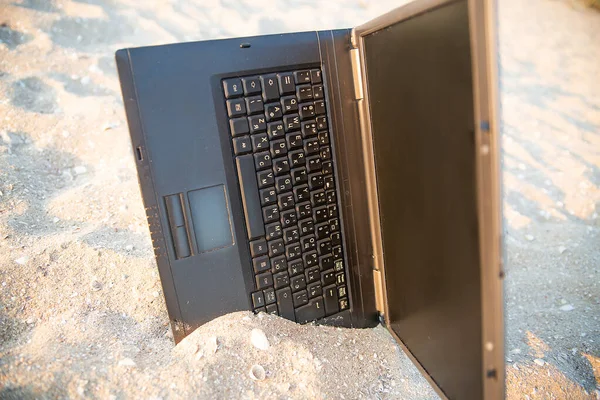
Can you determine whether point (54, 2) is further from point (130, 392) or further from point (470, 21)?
point (470, 21)

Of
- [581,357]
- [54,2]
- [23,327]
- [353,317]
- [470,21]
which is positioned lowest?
[581,357]

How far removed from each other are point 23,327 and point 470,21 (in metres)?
0.90

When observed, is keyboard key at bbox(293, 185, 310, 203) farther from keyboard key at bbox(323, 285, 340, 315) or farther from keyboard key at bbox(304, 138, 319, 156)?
keyboard key at bbox(323, 285, 340, 315)

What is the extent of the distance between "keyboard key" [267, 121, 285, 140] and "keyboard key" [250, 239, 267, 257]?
20 cm

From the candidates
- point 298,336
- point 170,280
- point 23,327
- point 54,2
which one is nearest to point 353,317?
point 298,336

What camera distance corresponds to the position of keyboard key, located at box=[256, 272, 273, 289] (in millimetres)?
958

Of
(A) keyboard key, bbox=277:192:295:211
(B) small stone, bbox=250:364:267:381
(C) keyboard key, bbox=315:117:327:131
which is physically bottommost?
(B) small stone, bbox=250:364:267:381

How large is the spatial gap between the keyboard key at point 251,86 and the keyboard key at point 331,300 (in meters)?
0.43

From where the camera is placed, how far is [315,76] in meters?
0.95

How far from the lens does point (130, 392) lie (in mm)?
773

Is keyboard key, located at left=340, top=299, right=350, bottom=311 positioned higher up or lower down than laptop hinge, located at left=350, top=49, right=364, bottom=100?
lower down

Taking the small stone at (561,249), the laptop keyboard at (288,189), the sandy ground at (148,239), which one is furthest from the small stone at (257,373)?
the small stone at (561,249)

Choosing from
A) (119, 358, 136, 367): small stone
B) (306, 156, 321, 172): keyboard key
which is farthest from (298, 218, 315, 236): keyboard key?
(119, 358, 136, 367): small stone

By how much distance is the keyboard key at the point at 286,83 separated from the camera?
93 centimetres
